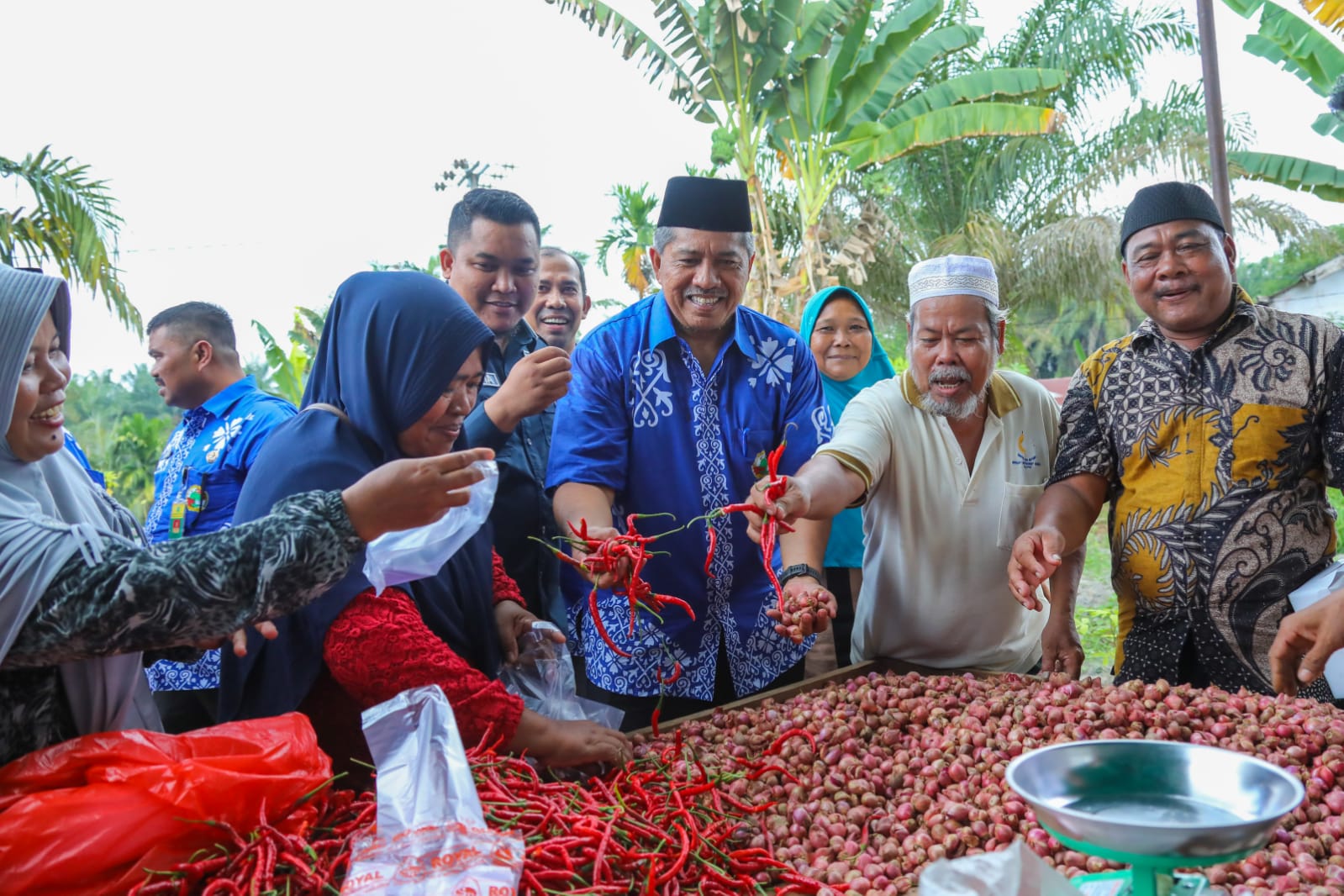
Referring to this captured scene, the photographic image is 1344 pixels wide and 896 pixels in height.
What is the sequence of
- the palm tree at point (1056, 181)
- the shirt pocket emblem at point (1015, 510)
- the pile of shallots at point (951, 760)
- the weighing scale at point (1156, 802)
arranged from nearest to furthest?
the weighing scale at point (1156, 802), the pile of shallots at point (951, 760), the shirt pocket emblem at point (1015, 510), the palm tree at point (1056, 181)

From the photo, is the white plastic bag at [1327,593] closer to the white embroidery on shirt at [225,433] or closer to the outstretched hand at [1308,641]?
the outstretched hand at [1308,641]

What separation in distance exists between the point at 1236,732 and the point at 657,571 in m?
1.39

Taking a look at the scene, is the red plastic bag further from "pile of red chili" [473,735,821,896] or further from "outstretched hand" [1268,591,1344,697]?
"outstretched hand" [1268,591,1344,697]

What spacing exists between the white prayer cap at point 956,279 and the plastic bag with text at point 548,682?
1.37 meters

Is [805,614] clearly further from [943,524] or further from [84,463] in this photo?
[84,463]

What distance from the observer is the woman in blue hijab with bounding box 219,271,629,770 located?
5.60 feet

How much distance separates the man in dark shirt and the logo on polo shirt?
4.38 ft

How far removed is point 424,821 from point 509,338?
198 cm

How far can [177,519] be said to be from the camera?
3.32 meters

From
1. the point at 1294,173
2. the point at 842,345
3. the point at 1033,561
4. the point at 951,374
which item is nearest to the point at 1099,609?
the point at 1294,173

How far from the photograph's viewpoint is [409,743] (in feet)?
4.81

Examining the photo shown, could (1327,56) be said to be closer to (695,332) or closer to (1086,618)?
(1086,618)

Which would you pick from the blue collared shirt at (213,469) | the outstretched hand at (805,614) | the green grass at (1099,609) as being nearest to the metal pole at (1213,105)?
the green grass at (1099,609)

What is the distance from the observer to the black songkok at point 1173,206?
2375 millimetres
